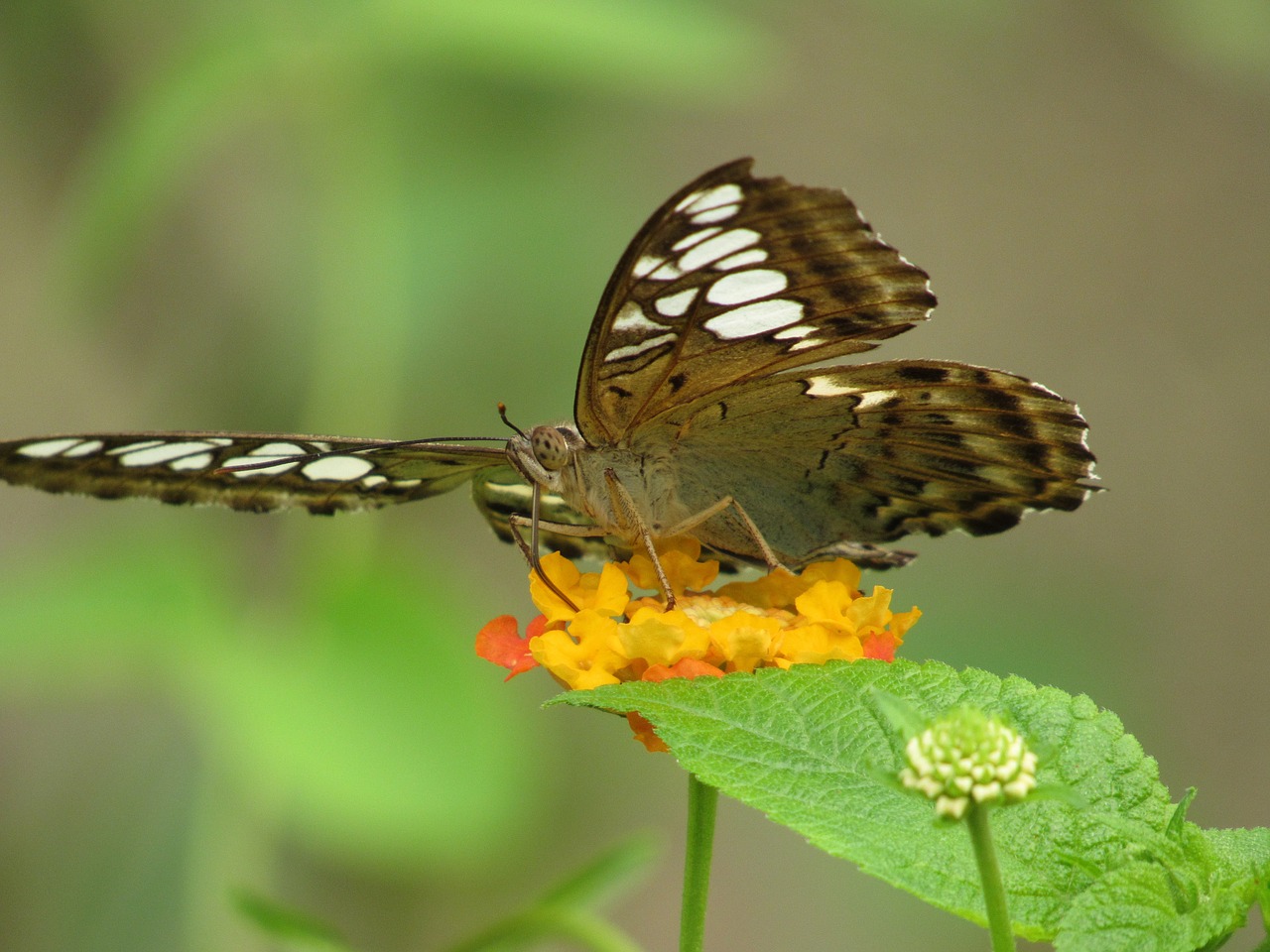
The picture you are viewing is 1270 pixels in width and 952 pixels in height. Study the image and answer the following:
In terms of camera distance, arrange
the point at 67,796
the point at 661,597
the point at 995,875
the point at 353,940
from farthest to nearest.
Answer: the point at 353,940, the point at 67,796, the point at 661,597, the point at 995,875

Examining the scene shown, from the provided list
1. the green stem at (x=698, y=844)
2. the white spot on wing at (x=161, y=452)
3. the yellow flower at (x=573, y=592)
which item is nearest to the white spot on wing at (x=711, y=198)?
the yellow flower at (x=573, y=592)

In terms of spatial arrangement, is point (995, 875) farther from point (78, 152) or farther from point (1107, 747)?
point (78, 152)

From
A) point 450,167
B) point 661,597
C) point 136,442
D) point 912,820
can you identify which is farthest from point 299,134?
point 912,820

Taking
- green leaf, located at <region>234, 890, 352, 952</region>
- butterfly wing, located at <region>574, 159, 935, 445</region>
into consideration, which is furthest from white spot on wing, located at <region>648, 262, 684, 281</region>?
green leaf, located at <region>234, 890, 352, 952</region>

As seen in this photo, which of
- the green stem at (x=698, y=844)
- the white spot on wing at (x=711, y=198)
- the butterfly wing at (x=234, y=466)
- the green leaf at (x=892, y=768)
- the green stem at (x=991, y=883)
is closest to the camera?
the green stem at (x=991, y=883)

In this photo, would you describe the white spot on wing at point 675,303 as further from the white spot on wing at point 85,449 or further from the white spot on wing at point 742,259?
the white spot on wing at point 85,449

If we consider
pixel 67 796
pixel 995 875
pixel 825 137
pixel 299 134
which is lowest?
pixel 67 796

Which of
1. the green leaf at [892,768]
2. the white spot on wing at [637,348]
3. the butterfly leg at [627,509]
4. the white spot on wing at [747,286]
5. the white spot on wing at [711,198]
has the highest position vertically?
the white spot on wing at [711,198]
